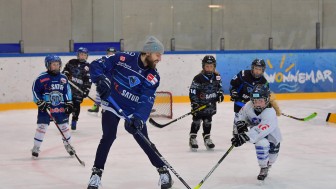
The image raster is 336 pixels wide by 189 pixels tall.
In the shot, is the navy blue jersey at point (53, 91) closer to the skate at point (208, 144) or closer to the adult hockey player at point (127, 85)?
the skate at point (208, 144)

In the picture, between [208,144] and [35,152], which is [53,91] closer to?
[35,152]

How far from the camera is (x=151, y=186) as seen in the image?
18.7ft

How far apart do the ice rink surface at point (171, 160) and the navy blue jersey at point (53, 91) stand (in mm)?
500

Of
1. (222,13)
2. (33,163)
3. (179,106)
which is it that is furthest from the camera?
(222,13)

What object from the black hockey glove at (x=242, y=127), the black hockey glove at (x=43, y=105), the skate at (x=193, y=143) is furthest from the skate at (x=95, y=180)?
the skate at (x=193, y=143)

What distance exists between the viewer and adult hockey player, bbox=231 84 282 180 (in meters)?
5.57

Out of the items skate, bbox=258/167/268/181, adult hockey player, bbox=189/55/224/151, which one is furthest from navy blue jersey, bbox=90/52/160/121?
adult hockey player, bbox=189/55/224/151

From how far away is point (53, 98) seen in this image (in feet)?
22.9

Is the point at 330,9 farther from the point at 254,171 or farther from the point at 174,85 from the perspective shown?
the point at 254,171

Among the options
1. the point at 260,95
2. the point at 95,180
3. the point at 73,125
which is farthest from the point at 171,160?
the point at 73,125

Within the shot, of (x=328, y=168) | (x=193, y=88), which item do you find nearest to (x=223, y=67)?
(x=193, y=88)

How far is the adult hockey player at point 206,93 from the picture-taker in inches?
295

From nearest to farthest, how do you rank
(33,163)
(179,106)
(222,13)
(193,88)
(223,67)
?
(33,163) → (193,88) → (179,106) → (223,67) → (222,13)

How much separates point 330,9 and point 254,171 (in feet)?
26.7
